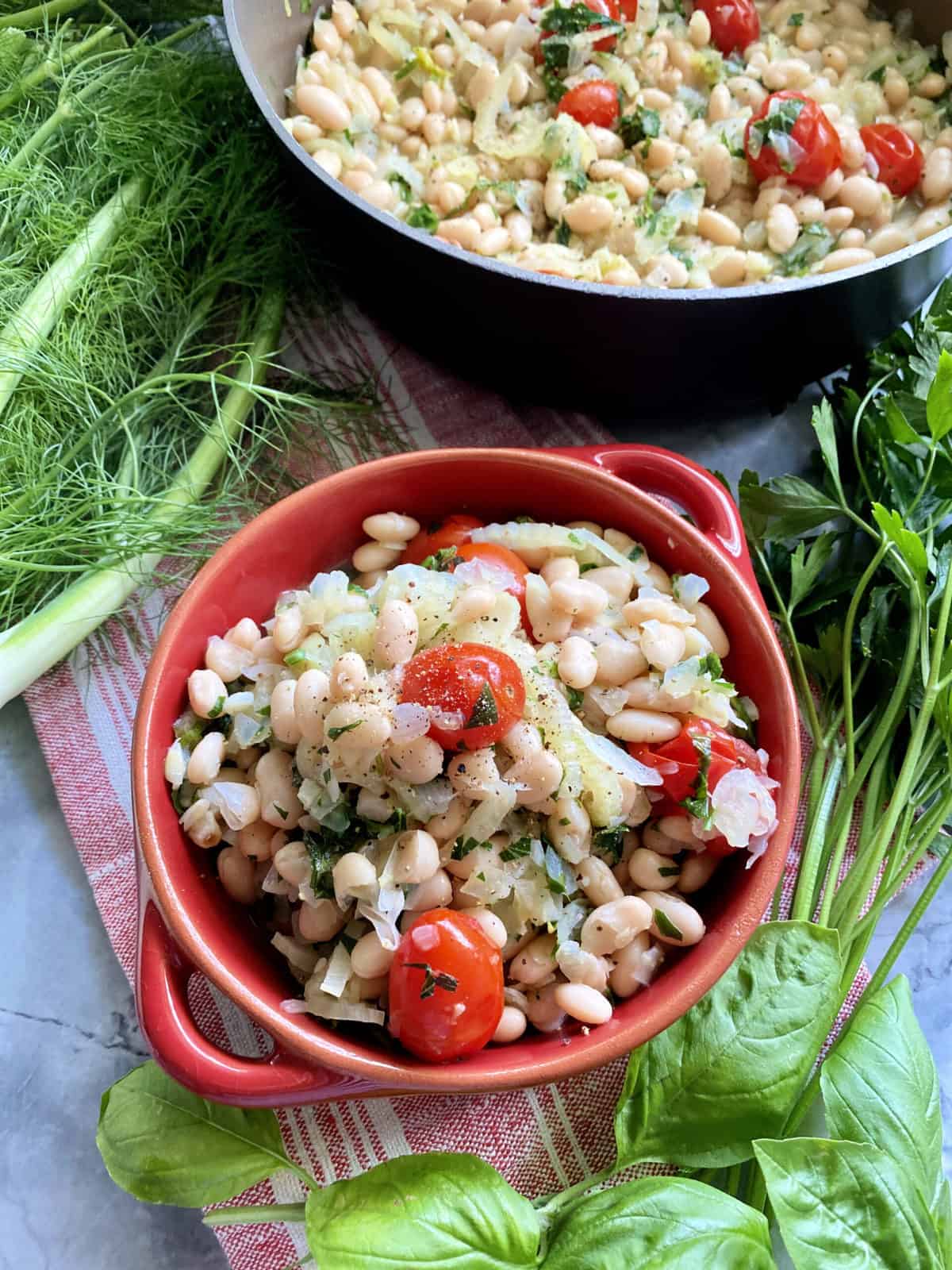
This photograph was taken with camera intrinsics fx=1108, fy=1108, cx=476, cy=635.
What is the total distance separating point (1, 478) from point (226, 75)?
69cm

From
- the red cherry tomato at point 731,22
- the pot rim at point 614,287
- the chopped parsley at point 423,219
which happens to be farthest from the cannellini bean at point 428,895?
the red cherry tomato at point 731,22

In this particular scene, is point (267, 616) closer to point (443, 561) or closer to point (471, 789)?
point (443, 561)

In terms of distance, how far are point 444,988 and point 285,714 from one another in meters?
0.30

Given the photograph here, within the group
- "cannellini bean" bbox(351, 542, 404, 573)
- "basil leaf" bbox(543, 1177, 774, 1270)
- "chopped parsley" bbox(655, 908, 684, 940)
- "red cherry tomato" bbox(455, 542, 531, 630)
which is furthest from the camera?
"cannellini bean" bbox(351, 542, 404, 573)

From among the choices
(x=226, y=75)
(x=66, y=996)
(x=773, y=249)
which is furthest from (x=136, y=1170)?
(x=226, y=75)

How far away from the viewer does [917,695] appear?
4.28 ft

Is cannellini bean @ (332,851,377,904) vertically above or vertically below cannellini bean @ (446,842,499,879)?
above

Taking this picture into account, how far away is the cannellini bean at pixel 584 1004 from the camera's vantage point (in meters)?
0.97

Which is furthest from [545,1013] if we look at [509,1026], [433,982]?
[433,982]

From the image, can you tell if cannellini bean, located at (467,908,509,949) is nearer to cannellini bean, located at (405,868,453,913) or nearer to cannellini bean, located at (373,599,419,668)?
cannellini bean, located at (405,868,453,913)

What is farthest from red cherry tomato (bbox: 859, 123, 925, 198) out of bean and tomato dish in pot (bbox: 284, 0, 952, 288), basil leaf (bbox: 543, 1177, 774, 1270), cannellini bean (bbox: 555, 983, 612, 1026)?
basil leaf (bbox: 543, 1177, 774, 1270)

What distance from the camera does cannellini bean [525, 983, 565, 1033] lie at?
102cm

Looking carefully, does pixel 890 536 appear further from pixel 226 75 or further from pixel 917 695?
pixel 226 75

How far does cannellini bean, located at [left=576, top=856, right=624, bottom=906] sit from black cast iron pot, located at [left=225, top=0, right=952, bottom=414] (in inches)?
23.5
